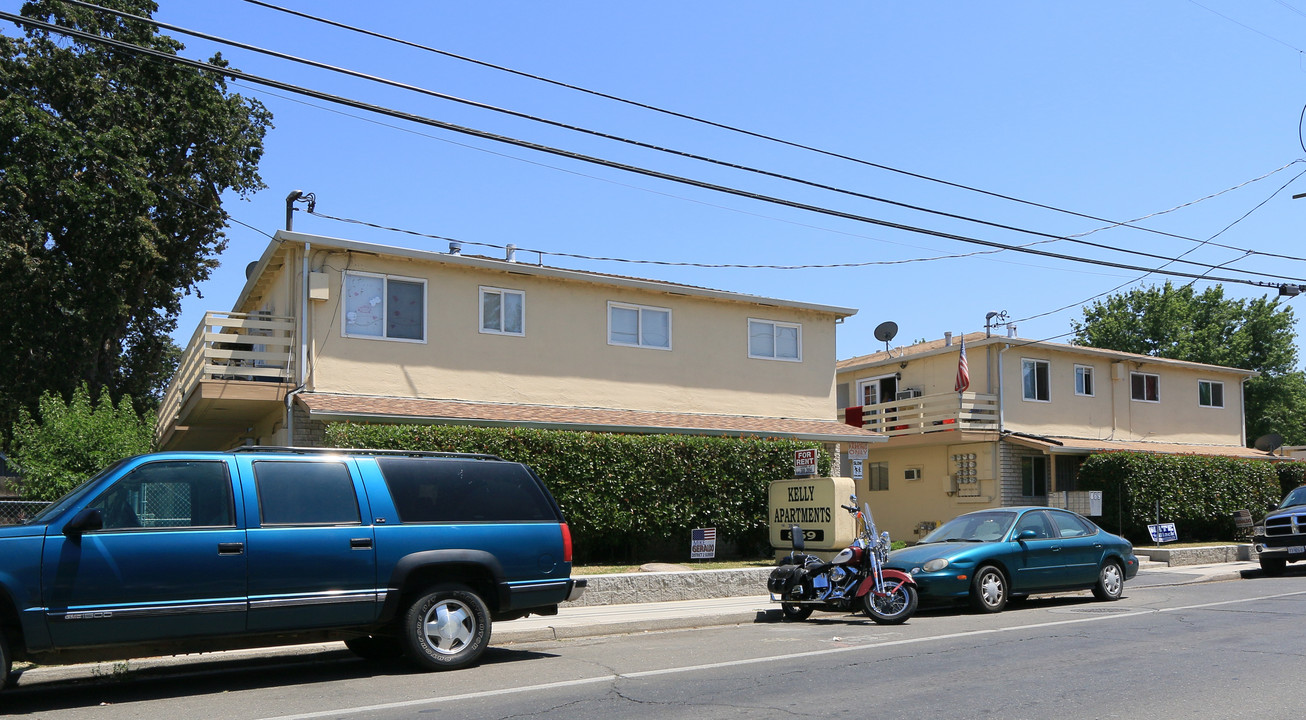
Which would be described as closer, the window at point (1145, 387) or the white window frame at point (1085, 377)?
the white window frame at point (1085, 377)

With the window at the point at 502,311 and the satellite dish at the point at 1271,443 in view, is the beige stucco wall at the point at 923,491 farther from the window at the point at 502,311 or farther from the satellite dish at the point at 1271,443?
the window at the point at 502,311

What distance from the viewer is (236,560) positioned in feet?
27.3

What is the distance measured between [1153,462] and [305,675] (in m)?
23.2

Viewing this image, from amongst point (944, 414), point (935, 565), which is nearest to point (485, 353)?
point (935, 565)

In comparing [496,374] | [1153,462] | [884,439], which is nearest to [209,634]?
[496,374]

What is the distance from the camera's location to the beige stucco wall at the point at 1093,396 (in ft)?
101

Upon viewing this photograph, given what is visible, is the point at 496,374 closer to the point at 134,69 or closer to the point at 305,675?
the point at 305,675

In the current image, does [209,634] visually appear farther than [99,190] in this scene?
No

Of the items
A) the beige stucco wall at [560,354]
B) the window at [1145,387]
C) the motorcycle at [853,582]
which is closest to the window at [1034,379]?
the window at [1145,387]

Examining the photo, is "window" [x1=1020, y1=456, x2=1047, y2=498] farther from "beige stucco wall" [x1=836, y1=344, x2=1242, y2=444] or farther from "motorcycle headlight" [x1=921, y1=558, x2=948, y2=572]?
"motorcycle headlight" [x1=921, y1=558, x2=948, y2=572]

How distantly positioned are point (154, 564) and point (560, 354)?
13.9 metres

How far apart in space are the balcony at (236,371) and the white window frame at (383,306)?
946 millimetres

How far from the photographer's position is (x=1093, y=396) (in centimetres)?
3256

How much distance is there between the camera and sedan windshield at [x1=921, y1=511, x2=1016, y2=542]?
14211 millimetres
